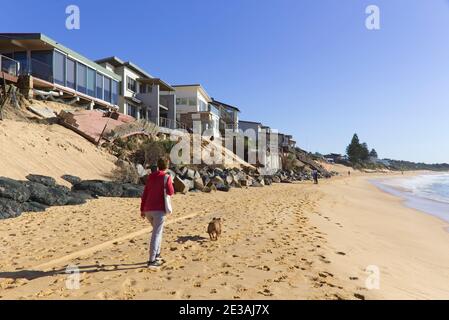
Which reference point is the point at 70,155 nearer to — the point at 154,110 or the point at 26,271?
the point at 26,271

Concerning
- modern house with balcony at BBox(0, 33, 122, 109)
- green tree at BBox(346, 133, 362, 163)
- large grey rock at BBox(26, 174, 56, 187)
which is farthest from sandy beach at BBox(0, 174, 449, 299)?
green tree at BBox(346, 133, 362, 163)

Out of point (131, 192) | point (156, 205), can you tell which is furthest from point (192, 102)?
point (156, 205)

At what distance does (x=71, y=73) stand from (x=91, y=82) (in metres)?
2.51

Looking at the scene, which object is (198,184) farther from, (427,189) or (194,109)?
(427,189)

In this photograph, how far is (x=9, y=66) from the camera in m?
22.6

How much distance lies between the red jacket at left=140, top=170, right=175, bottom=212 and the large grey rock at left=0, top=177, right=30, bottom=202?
710 centimetres

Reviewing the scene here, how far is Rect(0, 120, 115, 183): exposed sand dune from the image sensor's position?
48.7 feet

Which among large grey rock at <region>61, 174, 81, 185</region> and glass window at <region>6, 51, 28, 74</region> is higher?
glass window at <region>6, 51, 28, 74</region>

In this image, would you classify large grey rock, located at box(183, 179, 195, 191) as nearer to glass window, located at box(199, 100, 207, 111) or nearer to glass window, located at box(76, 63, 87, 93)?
glass window, located at box(76, 63, 87, 93)

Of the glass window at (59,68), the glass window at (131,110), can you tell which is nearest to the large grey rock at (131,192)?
the glass window at (59,68)

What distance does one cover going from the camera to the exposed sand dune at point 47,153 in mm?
14836

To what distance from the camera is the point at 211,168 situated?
2670 centimetres

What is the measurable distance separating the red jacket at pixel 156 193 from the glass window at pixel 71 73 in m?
24.4
